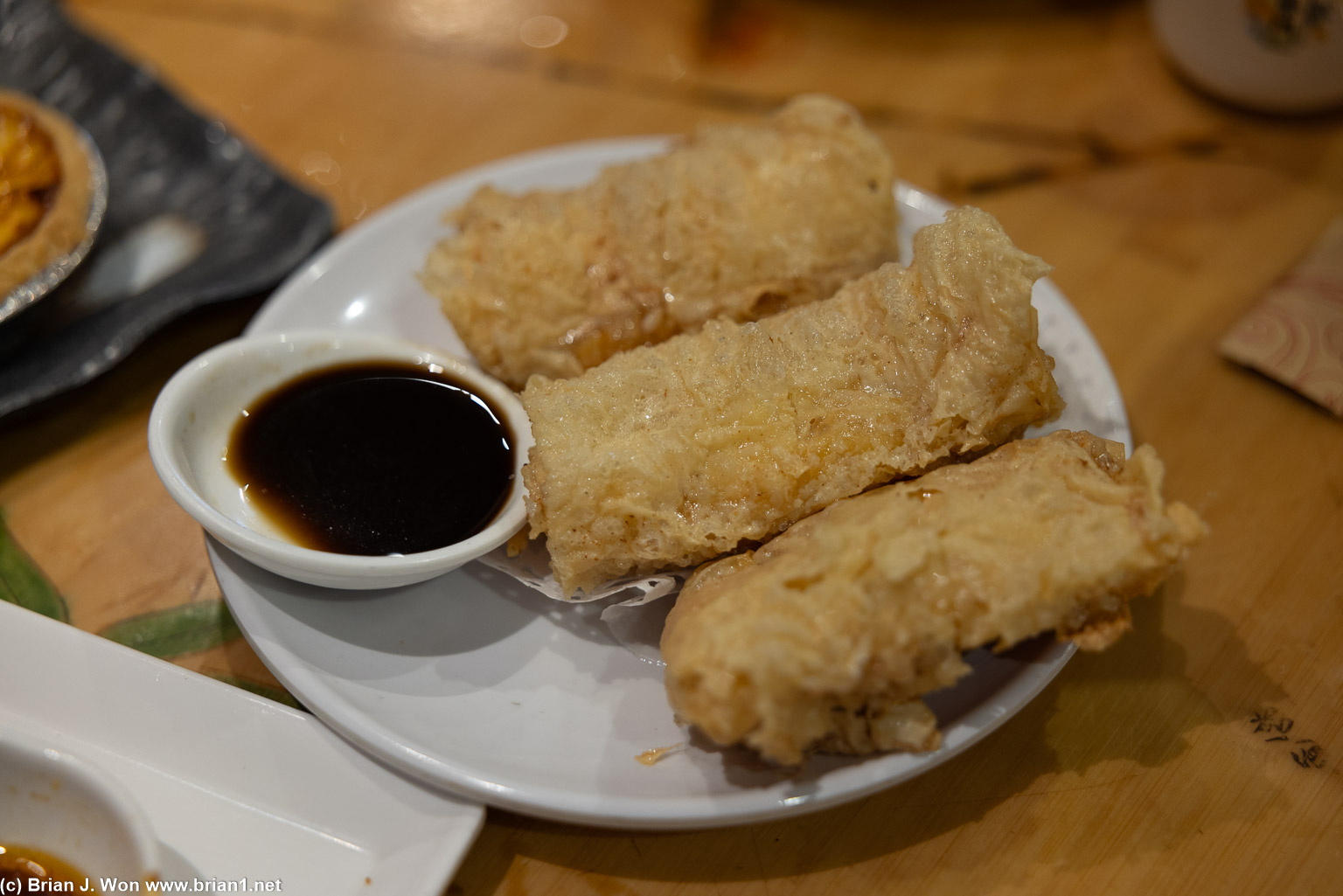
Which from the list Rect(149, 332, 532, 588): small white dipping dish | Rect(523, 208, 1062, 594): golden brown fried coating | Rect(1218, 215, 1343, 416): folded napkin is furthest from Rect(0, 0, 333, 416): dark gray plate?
Rect(1218, 215, 1343, 416): folded napkin

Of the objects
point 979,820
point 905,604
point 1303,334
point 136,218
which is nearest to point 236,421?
point 136,218

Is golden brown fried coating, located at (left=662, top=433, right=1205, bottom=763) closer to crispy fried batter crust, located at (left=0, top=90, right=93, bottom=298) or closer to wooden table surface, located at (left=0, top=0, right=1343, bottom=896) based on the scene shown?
wooden table surface, located at (left=0, top=0, right=1343, bottom=896)

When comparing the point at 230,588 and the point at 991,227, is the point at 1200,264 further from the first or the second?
the point at 230,588

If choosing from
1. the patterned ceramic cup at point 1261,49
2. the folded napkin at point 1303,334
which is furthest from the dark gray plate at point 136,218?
the patterned ceramic cup at point 1261,49

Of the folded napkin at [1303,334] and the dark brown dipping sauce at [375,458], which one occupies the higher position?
the folded napkin at [1303,334]

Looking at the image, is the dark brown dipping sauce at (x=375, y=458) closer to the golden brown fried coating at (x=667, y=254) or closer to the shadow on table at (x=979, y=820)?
the golden brown fried coating at (x=667, y=254)
